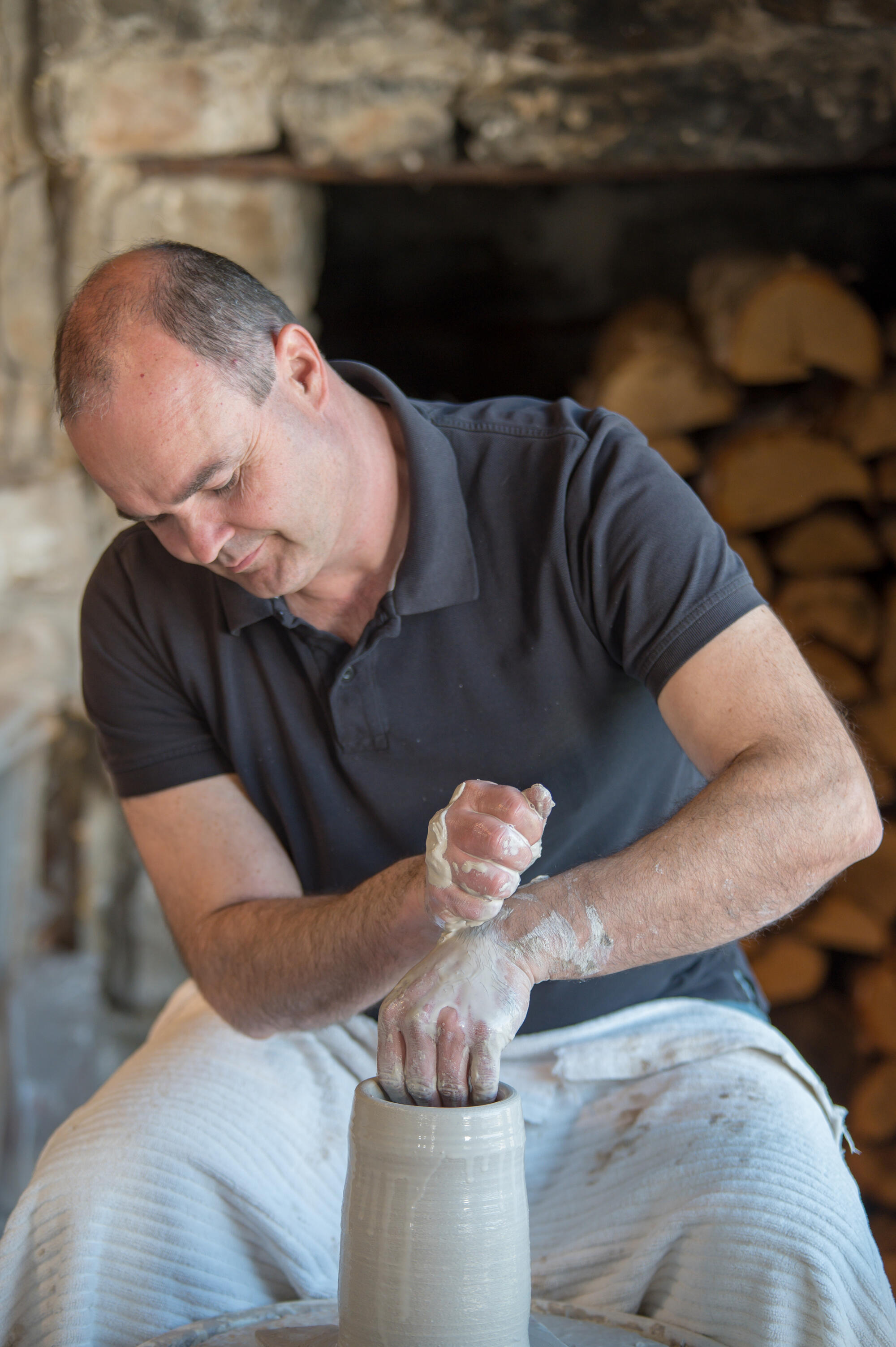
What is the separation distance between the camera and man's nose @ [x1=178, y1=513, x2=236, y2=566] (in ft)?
3.91

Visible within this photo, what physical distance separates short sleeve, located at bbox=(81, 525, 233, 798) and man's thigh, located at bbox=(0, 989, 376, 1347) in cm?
31

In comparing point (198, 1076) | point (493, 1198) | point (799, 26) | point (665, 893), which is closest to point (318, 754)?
point (198, 1076)

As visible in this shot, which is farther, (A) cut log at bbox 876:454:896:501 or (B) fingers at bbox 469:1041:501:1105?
(A) cut log at bbox 876:454:896:501

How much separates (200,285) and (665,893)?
73cm

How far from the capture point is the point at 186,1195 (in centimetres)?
115

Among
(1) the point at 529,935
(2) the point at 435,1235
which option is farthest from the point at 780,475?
(2) the point at 435,1235

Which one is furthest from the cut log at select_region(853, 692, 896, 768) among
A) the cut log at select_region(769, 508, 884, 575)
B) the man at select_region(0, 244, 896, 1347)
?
the man at select_region(0, 244, 896, 1347)

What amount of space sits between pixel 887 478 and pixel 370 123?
1093mm

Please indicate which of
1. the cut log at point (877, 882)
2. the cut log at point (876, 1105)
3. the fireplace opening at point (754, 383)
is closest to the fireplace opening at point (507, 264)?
the fireplace opening at point (754, 383)

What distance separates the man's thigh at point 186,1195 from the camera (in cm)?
109

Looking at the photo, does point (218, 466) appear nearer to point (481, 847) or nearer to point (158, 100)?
point (481, 847)

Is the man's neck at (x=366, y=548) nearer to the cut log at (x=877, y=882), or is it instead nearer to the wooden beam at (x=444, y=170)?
the wooden beam at (x=444, y=170)

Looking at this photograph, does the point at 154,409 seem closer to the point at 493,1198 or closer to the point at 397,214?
the point at 493,1198

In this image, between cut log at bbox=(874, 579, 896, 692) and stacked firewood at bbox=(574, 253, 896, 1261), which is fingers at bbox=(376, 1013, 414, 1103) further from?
cut log at bbox=(874, 579, 896, 692)
